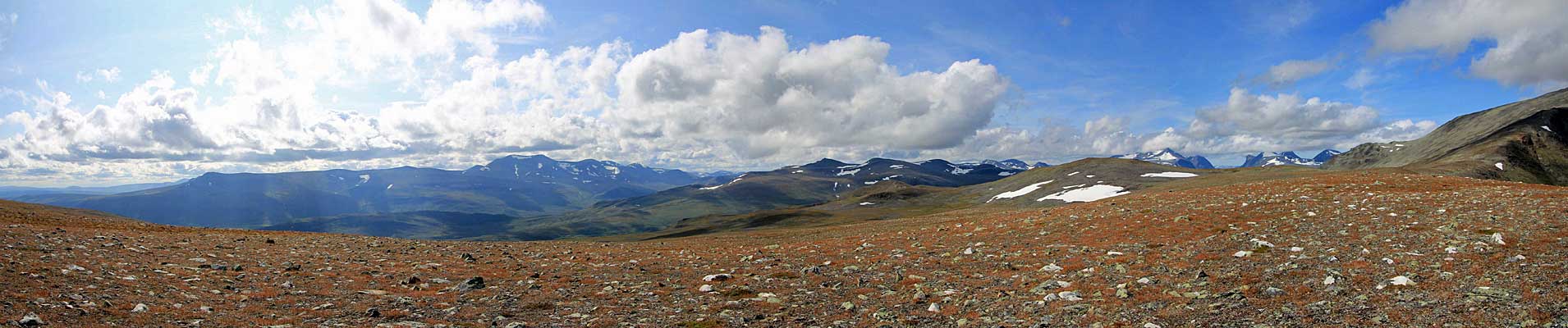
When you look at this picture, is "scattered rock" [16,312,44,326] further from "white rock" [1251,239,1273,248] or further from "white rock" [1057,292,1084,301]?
"white rock" [1251,239,1273,248]

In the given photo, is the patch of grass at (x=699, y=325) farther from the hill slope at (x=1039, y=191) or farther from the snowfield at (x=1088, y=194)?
the snowfield at (x=1088, y=194)

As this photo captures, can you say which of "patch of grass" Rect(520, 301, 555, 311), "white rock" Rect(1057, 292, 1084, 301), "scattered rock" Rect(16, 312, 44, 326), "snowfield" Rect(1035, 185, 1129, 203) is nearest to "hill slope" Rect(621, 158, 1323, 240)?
"snowfield" Rect(1035, 185, 1129, 203)

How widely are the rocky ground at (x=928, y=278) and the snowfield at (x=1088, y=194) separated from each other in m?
80.7

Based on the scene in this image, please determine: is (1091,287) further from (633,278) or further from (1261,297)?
(633,278)

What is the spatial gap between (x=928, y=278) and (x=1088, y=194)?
4102 inches

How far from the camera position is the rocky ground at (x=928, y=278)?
11195 millimetres

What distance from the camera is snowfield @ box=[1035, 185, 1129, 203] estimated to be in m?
105

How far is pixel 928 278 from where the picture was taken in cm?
1716

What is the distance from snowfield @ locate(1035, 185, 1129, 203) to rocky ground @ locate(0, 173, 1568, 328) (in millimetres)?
80686

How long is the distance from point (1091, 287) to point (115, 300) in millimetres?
20779

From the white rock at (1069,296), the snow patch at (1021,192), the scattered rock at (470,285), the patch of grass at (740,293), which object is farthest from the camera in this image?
the snow patch at (1021,192)

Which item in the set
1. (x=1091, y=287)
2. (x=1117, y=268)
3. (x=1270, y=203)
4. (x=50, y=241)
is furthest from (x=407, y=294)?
(x=1270, y=203)

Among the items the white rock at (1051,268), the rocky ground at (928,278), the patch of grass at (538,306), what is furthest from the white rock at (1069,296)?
the patch of grass at (538,306)

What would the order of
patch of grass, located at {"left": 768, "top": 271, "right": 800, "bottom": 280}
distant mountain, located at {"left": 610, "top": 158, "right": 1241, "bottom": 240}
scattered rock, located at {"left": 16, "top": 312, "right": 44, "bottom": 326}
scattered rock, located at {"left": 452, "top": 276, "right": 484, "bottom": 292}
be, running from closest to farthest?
scattered rock, located at {"left": 16, "top": 312, "right": 44, "bottom": 326}
scattered rock, located at {"left": 452, "top": 276, "right": 484, "bottom": 292}
patch of grass, located at {"left": 768, "top": 271, "right": 800, "bottom": 280}
distant mountain, located at {"left": 610, "top": 158, "right": 1241, "bottom": 240}
